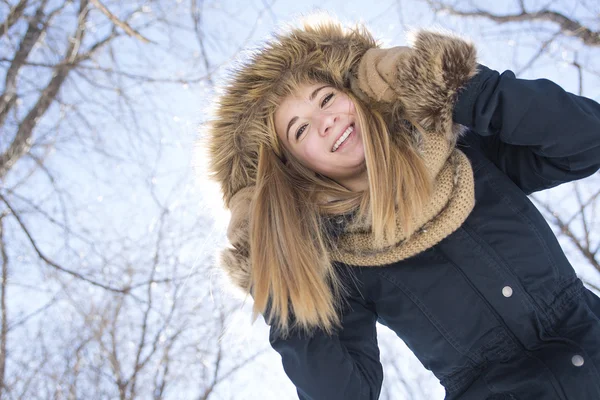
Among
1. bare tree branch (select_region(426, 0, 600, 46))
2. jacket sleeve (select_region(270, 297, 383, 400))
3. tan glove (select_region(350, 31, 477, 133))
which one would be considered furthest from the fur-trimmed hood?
bare tree branch (select_region(426, 0, 600, 46))

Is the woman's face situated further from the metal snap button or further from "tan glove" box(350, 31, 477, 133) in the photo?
the metal snap button

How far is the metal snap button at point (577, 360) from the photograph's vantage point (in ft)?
4.96

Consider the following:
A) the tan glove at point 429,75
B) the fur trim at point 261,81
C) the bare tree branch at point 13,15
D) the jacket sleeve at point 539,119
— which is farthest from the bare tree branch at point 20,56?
the jacket sleeve at point 539,119

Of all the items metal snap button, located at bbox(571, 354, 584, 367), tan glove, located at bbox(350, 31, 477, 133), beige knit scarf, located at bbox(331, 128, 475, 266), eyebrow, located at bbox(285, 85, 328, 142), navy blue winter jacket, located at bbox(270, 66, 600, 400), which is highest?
eyebrow, located at bbox(285, 85, 328, 142)

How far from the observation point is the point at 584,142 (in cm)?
165

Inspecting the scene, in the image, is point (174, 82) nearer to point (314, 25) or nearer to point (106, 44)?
point (106, 44)

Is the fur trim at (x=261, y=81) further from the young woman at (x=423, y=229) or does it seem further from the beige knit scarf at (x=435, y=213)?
the beige knit scarf at (x=435, y=213)

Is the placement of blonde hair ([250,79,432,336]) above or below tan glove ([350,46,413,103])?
below

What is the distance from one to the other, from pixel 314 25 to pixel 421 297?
4.05 ft

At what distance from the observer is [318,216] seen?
200 centimetres

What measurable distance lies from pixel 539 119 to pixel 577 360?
2.31ft

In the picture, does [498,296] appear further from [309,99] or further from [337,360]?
[309,99]

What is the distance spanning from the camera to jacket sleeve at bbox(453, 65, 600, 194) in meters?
1.63

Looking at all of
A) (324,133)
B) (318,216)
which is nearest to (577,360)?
(318,216)
